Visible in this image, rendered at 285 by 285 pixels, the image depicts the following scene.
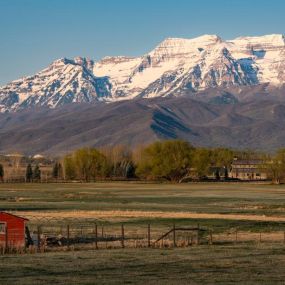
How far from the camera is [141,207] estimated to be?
3903 inches

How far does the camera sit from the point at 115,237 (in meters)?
59.2

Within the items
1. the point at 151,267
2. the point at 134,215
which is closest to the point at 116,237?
the point at 151,267

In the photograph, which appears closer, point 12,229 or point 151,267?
point 151,267

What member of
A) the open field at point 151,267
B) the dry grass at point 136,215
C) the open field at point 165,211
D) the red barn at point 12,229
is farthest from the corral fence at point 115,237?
the dry grass at point 136,215

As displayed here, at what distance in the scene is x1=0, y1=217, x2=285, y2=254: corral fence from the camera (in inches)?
2076

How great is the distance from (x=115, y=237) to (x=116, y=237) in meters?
0.07

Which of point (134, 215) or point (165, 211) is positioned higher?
point (165, 211)

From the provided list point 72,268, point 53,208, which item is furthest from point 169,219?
point 72,268

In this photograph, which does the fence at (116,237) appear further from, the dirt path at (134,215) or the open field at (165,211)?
the dirt path at (134,215)

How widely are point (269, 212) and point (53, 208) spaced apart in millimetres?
23843

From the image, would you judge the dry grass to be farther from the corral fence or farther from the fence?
the fence

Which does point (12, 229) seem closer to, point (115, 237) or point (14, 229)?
point (14, 229)

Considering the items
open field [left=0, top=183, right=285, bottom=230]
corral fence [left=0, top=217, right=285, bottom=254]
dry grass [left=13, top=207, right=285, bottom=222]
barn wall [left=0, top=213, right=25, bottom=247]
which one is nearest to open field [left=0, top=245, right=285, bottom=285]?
corral fence [left=0, top=217, right=285, bottom=254]

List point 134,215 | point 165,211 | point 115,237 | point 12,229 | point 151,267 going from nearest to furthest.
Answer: point 151,267
point 12,229
point 115,237
point 134,215
point 165,211
